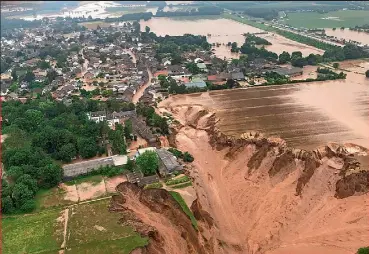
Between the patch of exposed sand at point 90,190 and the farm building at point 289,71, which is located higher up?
the farm building at point 289,71

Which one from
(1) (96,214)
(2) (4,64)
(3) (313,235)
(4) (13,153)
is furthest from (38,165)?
(2) (4,64)

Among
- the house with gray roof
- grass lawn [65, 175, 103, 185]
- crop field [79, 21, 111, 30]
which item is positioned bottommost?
grass lawn [65, 175, 103, 185]

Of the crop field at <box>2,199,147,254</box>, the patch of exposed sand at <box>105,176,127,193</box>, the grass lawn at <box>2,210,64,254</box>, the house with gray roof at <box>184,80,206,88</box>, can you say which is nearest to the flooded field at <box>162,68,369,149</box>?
the house with gray roof at <box>184,80,206,88</box>

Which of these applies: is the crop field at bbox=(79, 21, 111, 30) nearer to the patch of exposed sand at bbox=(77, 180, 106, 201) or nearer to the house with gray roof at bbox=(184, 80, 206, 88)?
the house with gray roof at bbox=(184, 80, 206, 88)

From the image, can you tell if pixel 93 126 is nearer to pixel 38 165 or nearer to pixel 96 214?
pixel 38 165

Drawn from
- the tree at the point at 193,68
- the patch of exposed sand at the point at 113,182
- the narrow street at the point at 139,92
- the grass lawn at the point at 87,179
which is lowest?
the narrow street at the point at 139,92

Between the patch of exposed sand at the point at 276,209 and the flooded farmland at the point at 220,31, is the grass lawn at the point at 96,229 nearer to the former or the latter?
the patch of exposed sand at the point at 276,209

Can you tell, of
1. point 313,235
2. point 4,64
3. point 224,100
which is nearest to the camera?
point 313,235

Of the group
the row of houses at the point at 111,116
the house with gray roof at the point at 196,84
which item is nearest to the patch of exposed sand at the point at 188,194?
the row of houses at the point at 111,116
